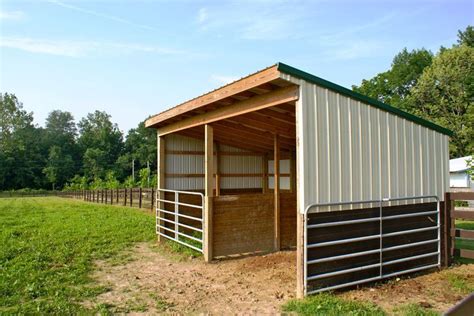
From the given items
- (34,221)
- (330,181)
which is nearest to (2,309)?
(330,181)

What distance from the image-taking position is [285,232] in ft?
25.5

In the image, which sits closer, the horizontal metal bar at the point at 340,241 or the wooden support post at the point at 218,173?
the horizontal metal bar at the point at 340,241

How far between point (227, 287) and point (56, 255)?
3.58 meters

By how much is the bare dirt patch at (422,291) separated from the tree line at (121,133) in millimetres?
23187

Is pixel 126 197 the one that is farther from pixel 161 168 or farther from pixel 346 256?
pixel 346 256

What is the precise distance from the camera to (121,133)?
7025 centimetres

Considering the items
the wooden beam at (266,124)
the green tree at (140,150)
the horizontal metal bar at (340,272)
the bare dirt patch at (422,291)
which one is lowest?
the bare dirt patch at (422,291)

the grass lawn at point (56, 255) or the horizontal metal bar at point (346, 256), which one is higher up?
the horizontal metal bar at point (346, 256)

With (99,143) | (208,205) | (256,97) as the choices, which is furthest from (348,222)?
(99,143)

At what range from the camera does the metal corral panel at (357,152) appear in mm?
4684

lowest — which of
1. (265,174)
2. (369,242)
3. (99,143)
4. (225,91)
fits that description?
(369,242)

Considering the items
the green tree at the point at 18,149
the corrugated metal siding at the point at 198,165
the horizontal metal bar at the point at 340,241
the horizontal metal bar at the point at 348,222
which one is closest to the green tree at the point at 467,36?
the corrugated metal siding at the point at 198,165

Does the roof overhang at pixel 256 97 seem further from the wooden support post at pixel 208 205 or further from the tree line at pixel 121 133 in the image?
the tree line at pixel 121 133

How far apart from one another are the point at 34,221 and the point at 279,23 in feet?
31.1
